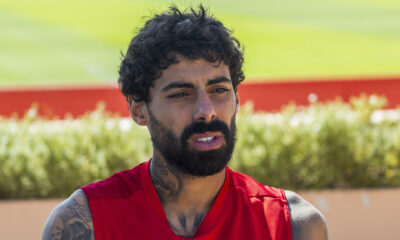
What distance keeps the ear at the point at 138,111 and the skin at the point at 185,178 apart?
8 cm

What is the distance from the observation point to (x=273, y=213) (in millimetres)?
2871

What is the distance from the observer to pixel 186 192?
295 centimetres

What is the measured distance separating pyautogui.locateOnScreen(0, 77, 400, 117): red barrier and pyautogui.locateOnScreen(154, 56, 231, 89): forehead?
6669 mm

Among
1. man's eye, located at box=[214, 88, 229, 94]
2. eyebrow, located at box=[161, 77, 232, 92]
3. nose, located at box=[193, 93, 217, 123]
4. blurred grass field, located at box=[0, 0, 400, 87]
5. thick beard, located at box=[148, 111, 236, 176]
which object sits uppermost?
blurred grass field, located at box=[0, 0, 400, 87]

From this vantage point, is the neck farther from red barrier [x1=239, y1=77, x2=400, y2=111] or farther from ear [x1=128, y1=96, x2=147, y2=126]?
red barrier [x1=239, y1=77, x2=400, y2=111]

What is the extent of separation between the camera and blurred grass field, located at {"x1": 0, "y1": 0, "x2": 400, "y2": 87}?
59.6ft

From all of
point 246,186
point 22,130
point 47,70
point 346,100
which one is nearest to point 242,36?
point 47,70

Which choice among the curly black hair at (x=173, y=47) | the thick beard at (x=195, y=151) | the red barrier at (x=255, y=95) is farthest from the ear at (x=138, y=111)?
the red barrier at (x=255, y=95)

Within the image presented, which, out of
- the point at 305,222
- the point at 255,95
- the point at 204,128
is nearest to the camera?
the point at 204,128

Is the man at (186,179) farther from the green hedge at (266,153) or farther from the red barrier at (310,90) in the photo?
the red barrier at (310,90)

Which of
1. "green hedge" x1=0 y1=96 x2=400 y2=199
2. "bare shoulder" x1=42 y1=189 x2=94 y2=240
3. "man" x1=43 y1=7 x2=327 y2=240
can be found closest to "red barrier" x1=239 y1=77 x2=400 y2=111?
"green hedge" x1=0 y1=96 x2=400 y2=199

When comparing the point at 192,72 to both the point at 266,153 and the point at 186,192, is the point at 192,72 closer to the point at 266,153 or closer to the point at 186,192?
the point at 186,192

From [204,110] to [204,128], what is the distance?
7 cm

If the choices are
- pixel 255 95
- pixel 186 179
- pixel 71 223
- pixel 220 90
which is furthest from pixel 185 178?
pixel 255 95
